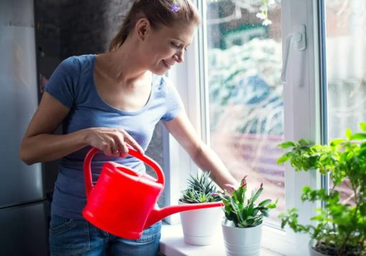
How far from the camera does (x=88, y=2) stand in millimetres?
1755

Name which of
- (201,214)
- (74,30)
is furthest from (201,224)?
(74,30)

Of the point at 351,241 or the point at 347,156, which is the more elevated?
the point at 347,156

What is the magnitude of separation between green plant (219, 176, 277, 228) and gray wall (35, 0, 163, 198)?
478 millimetres

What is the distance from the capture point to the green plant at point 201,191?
4.04ft

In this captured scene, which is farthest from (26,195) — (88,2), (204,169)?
(88,2)

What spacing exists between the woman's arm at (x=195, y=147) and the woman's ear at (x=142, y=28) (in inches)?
11.4

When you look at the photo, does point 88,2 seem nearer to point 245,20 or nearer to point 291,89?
point 245,20

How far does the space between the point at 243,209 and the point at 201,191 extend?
224 millimetres

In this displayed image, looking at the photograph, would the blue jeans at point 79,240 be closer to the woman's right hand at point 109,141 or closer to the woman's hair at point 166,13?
the woman's right hand at point 109,141

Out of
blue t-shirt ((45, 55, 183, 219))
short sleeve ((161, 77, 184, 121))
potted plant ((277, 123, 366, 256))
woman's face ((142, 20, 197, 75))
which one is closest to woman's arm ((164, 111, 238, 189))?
short sleeve ((161, 77, 184, 121))

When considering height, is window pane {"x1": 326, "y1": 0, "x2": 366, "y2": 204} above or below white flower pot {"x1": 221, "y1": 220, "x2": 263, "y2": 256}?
above

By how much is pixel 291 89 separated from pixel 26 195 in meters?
0.94

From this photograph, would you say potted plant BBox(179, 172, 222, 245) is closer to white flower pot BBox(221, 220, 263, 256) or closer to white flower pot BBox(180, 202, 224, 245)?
white flower pot BBox(180, 202, 224, 245)

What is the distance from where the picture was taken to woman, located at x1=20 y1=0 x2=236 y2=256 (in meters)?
1.09
